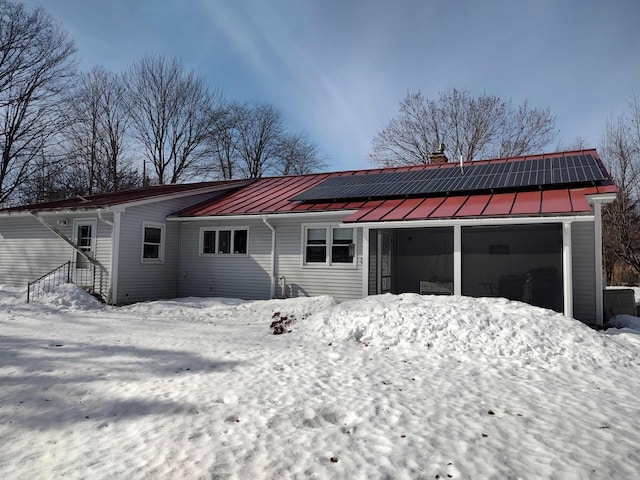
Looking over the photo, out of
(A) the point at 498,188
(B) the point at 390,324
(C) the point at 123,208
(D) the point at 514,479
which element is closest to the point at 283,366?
(B) the point at 390,324

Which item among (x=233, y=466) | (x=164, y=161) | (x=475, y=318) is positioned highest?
(x=164, y=161)

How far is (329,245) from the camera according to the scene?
12930mm

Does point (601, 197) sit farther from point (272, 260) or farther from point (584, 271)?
point (272, 260)

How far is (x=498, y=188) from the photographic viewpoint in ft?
37.0

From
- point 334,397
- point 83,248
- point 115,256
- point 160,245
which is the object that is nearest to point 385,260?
point 334,397

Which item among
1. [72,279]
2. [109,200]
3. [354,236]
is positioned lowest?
[72,279]

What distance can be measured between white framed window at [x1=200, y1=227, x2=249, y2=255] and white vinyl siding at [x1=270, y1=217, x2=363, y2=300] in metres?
1.26

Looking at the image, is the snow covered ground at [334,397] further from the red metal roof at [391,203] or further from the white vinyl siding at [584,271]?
the red metal roof at [391,203]

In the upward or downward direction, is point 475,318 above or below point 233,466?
above

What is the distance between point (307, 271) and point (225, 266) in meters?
2.98

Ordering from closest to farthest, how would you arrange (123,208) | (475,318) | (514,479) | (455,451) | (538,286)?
(514,479) → (455,451) → (475,318) → (538,286) → (123,208)

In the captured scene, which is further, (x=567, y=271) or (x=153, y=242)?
(x=153, y=242)

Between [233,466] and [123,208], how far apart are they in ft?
36.6

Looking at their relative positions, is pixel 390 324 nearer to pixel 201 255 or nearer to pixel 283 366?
pixel 283 366
